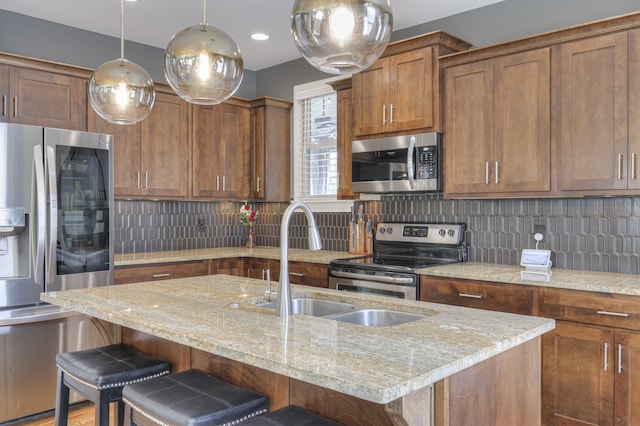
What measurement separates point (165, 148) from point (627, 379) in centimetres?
377

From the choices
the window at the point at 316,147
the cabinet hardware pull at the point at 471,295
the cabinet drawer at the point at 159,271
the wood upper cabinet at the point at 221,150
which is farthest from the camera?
the window at the point at 316,147

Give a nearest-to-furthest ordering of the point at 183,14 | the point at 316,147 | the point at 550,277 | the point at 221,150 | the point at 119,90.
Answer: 1. the point at 119,90
2. the point at 550,277
3. the point at 183,14
4. the point at 221,150
5. the point at 316,147

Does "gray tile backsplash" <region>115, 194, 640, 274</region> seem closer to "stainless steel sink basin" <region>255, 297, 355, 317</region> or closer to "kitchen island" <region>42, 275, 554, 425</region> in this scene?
"kitchen island" <region>42, 275, 554, 425</region>

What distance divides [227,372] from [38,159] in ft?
7.42

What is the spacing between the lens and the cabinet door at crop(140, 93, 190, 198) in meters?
4.41

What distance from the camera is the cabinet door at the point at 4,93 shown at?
3555mm

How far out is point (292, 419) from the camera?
5.15ft

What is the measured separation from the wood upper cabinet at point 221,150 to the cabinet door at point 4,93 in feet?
5.10

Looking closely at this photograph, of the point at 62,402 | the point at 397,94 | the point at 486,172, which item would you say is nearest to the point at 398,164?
the point at 397,94

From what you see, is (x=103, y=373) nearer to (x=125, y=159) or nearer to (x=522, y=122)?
(x=125, y=159)

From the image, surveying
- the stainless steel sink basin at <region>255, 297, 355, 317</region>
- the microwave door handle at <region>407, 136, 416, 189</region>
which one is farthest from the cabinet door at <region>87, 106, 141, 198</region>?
the stainless steel sink basin at <region>255, 297, 355, 317</region>

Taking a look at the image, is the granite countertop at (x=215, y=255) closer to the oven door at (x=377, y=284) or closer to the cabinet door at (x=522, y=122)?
the oven door at (x=377, y=284)

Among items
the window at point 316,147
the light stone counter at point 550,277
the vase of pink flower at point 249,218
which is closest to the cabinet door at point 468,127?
the light stone counter at point 550,277

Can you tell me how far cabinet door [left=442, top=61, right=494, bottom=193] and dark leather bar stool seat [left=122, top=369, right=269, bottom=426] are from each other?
93.2 inches
